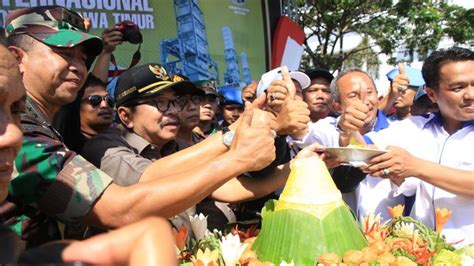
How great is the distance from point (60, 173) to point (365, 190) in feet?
4.80

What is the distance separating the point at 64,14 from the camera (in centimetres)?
→ 151

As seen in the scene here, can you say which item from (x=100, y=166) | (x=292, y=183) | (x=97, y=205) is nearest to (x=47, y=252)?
(x=97, y=205)

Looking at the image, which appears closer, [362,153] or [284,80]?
[362,153]

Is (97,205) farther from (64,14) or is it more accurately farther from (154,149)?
(154,149)

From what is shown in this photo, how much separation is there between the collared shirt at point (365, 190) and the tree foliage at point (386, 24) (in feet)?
34.3

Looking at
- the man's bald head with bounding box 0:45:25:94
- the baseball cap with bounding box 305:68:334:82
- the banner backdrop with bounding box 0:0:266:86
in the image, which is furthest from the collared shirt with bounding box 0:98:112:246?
the banner backdrop with bounding box 0:0:266:86

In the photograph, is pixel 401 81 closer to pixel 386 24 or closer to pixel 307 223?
pixel 307 223

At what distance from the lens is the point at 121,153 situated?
5.22ft

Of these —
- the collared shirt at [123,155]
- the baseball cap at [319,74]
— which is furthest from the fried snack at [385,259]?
the baseball cap at [319,74]

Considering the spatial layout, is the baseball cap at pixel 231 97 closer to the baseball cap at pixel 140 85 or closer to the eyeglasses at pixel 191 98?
the eyeglasses at pixel 191 98

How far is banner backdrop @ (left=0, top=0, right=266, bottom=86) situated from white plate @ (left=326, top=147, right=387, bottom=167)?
376cm

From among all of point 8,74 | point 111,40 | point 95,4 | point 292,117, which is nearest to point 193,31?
point 95,4

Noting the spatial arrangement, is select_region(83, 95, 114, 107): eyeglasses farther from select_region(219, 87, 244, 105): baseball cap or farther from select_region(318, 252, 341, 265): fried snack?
select_region(318, 252, 341, 265): fried snack

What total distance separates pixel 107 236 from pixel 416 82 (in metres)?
3.69
